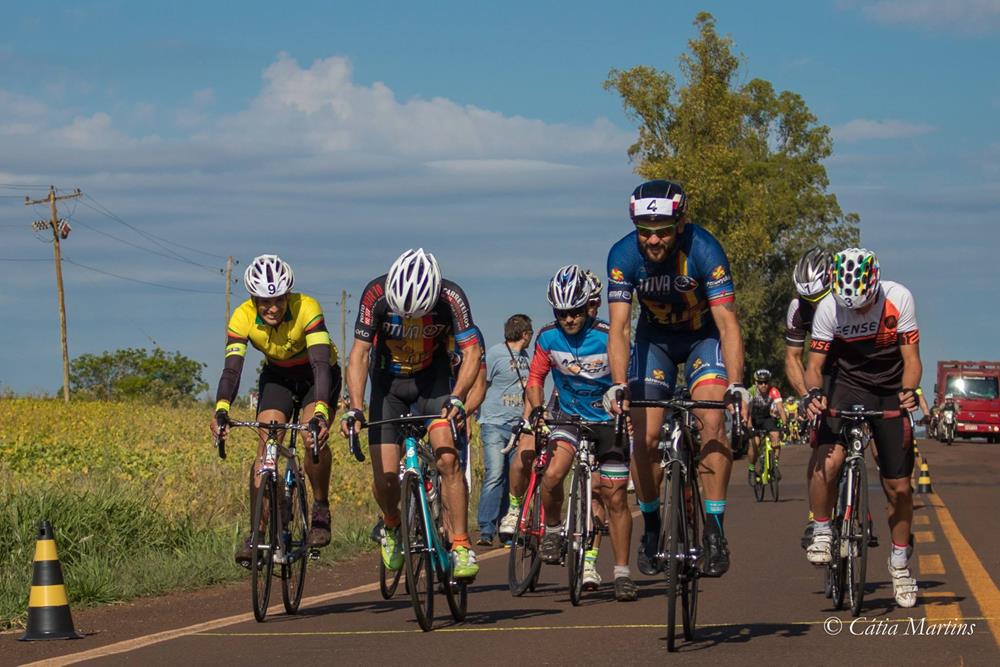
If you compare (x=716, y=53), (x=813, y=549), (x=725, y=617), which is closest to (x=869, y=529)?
(x=813, y=549)

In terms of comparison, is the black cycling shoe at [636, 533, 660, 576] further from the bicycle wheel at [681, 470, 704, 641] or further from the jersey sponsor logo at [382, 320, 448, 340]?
the jersey sponsor logo at [382, 320, 448, 340]

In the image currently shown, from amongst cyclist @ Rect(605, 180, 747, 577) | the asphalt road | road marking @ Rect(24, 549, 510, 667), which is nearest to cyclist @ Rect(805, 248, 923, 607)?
the asphalt road

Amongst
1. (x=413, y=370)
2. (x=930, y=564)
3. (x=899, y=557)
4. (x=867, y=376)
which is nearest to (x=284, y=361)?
(x=413, y=370)

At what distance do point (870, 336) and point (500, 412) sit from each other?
652 cm

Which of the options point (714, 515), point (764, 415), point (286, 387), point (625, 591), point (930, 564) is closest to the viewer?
point (714, 515)

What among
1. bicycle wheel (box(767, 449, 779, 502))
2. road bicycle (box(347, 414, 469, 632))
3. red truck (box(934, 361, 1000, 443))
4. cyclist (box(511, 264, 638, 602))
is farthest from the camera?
red truck (box(934, 361, 1000, 443))

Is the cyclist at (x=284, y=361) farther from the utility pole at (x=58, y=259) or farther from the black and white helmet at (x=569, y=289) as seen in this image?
the utility pole at (x=58, y=259)

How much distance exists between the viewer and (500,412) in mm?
16266

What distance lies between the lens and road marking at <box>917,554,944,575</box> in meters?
12.8

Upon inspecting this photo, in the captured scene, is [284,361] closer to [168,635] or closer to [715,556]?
[168,635]

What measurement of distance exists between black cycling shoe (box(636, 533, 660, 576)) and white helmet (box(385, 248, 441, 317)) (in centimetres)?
189

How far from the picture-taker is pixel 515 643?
9.08 m

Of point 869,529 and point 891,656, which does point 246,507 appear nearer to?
point 869,529

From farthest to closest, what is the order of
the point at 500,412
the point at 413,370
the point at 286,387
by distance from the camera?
the point at 500,412, the point at 286,387, the point at 413,370
